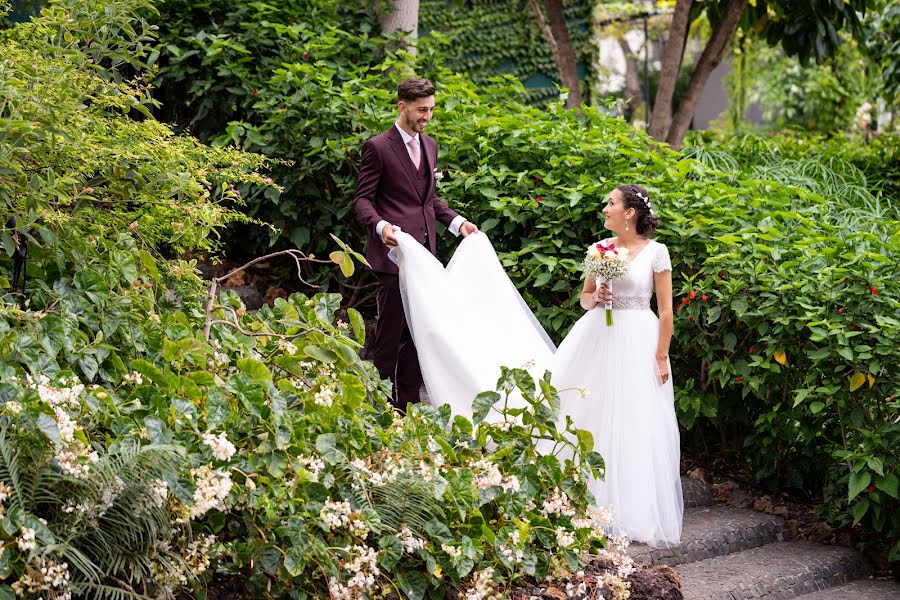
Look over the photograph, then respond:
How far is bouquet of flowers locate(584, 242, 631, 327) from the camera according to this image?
17.4 ft

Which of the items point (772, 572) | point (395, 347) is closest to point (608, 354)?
point (395, 347)

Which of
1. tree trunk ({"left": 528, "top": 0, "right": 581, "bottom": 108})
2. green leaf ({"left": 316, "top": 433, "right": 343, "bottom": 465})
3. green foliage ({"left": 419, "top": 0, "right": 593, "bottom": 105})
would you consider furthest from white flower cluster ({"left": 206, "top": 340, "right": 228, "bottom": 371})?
green foliage ({"left": 419, "top": 0, "right": 593, "bottom": 105})

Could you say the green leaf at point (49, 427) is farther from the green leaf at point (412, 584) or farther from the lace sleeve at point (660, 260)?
the lace sleeve at point (660, 260)

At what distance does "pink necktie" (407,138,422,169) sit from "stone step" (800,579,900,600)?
3009 mm

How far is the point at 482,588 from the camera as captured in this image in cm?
340

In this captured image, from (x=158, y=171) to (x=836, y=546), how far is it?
404cm

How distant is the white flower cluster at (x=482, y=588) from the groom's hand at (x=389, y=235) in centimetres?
240

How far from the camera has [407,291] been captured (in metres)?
5.63

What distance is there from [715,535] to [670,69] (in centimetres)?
557

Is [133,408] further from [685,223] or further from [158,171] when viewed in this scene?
[685,223]

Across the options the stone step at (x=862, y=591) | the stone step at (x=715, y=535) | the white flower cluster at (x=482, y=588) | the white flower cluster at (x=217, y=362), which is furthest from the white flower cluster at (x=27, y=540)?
the stone step at (x=862, y=591)

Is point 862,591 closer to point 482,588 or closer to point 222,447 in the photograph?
point 482,588

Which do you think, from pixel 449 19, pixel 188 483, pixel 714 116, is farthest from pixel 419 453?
pixel 714 116

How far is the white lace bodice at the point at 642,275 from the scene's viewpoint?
5387mm
